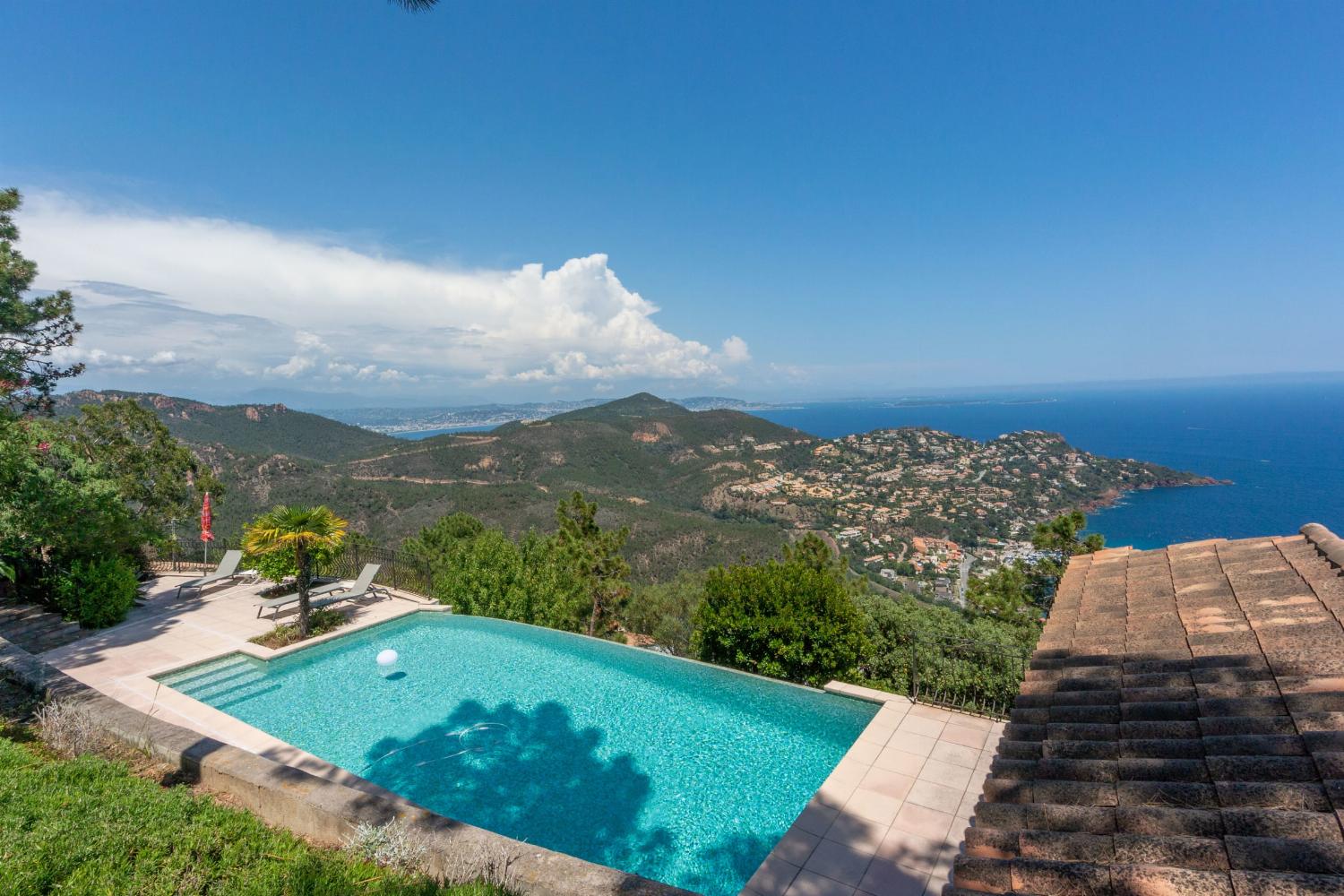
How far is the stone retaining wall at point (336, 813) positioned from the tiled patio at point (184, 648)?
1650mm

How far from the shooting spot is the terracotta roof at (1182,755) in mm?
1791

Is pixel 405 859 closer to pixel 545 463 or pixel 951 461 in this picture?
pixel 545 463

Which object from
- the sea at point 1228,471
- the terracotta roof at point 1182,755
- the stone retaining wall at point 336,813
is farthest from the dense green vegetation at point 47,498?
the sea at point 1228,471

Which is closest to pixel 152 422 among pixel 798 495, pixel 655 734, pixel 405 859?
pixel 655 734

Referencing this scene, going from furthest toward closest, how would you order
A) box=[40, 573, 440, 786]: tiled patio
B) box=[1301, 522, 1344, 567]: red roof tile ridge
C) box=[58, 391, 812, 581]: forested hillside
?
box=[58, 391, 812, 581]: forested hillside
box=[40, 573, 440, 786]: tiled patio
box=[1301, 522, 1344, 567]: red roof tile ridge

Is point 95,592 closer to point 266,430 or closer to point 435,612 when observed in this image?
point 435,612

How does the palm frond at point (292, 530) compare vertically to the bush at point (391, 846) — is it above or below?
above

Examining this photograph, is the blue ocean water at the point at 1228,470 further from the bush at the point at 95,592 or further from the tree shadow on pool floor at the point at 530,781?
the bush at the point at 95,592

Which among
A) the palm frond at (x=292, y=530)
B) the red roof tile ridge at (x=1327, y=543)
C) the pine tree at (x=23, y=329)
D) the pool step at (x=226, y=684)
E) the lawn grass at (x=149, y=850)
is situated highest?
the pine tree at (x=23, y=329)

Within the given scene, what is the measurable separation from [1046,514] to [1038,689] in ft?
250

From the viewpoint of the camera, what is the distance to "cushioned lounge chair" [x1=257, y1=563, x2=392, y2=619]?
1063cm

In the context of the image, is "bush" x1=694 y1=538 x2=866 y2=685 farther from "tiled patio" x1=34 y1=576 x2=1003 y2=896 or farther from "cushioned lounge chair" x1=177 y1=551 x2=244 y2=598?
"cushioned lounge chair" x1=177 y1=551 x2=244 y2=598

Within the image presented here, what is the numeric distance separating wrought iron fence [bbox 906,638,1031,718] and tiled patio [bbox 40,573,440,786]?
6.82 meters

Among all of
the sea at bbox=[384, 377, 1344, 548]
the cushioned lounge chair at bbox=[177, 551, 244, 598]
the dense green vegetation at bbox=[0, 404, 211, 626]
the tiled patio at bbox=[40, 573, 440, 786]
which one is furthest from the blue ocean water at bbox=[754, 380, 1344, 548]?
the dense green vegetation at bbox=[0, 404, 211, 626]
